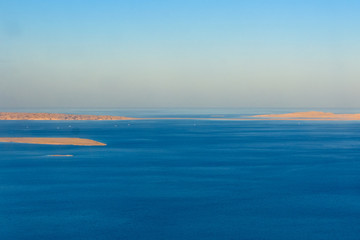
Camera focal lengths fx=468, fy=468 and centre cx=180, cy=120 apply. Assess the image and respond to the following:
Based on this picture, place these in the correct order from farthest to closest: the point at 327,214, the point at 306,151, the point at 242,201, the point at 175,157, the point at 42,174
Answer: the point at 306,151
the point at 175,157
the point at 42,174
the point at 242,201
the point at 327,214

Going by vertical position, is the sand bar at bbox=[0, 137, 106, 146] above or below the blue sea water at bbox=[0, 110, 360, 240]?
above

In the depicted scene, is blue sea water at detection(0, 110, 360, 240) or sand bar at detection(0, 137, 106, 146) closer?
blue sea water at detection(0, 110, 360, 240)

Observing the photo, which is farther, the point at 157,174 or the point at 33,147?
the point at 33,147

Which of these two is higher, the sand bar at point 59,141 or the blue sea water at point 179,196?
the sand bar at point 59,141

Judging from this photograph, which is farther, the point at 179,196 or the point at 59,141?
the point at 59,141

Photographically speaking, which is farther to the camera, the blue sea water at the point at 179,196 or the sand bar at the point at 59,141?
the sand bar at the point at 59,141

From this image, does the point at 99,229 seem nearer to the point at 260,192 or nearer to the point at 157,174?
the point at 260,192

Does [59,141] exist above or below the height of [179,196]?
above

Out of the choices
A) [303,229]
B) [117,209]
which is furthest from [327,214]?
[117,209]
